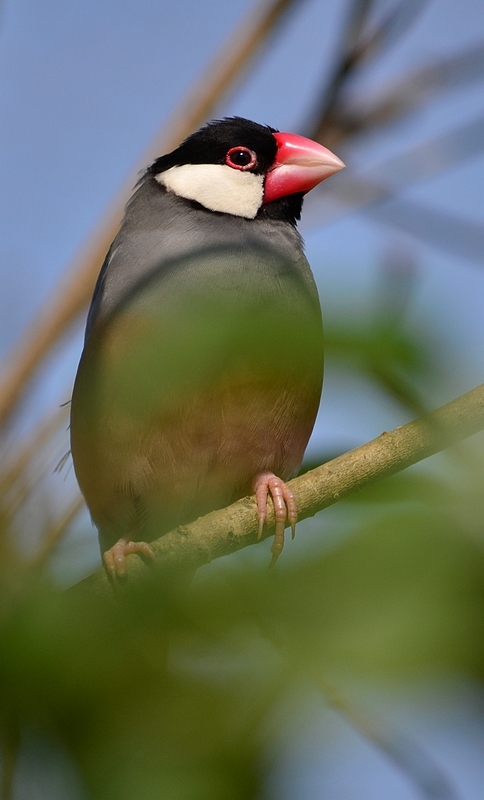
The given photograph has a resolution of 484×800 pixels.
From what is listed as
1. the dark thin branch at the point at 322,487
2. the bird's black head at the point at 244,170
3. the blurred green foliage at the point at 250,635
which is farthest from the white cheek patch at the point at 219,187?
the blurred green foliage at the point at 250,635

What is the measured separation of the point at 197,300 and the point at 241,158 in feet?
6.03

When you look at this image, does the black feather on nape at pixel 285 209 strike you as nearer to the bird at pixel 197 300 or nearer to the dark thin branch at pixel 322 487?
the bird at pixel 197 300

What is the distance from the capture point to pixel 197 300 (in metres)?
2.31

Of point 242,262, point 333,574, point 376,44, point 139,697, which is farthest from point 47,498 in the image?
point 376,44

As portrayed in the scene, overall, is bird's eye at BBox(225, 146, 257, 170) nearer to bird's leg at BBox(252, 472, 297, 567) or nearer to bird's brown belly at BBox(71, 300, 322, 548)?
bird's brown belly at BBox(71, 300, 322, 548)

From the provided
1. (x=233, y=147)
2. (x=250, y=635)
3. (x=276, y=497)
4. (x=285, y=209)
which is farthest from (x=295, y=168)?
(x=250, y=635)

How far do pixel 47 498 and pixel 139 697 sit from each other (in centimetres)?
86

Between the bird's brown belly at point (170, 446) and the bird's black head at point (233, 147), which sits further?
the bird's black head at point (233, 147)

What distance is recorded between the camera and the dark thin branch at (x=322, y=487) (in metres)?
1.80

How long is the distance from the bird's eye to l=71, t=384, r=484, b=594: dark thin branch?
82.6 inches

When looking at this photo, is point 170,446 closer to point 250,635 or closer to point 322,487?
point 322,487

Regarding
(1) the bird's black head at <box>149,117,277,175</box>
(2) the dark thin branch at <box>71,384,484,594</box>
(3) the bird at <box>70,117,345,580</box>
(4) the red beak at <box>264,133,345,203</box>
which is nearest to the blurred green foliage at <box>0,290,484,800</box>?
(2) the dark thin branch at <box>71,384,484,594</box>

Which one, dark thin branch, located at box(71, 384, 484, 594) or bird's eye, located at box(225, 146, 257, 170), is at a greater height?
bird's eye, located at box(225, 146, 257, 170)

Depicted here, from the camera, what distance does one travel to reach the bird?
2.94 metres
